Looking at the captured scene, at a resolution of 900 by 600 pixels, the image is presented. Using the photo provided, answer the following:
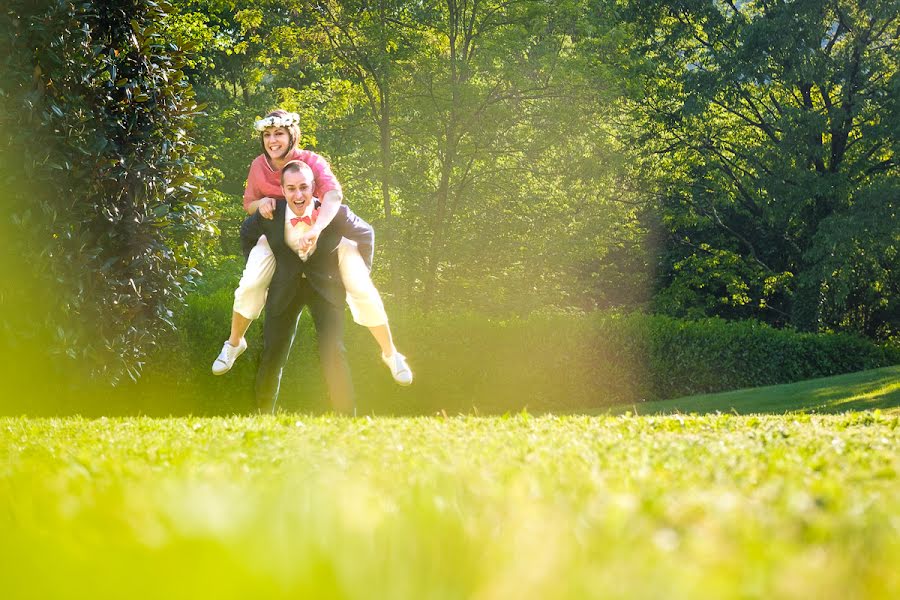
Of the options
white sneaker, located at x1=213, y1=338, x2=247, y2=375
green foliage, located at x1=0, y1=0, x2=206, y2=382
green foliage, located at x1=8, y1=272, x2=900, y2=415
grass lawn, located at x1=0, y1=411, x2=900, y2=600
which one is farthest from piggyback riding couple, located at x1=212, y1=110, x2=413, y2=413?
green foliage, located at x1=8, y1=272, x2=900, y2=415

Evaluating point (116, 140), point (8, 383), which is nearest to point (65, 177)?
point (116, 140)

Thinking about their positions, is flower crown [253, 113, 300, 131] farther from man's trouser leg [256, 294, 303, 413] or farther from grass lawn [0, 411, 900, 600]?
grass lawn [0, 411, 900, 600]

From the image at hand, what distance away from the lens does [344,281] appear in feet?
27.6

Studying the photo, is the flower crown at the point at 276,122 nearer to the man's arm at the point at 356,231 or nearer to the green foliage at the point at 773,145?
the man's arm at the point at 356,231

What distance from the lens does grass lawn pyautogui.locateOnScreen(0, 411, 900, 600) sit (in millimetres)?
1429

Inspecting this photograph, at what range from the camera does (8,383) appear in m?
12.0

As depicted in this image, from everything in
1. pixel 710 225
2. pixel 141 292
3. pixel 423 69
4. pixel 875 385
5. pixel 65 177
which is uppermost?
pixel 423 69

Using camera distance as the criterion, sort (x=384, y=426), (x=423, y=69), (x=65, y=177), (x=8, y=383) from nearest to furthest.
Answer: (x=384, y=426)
(x=65, y=177)
(x=8, y=383)
(x=423, y=69)

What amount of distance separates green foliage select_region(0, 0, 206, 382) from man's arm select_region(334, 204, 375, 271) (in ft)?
11.8

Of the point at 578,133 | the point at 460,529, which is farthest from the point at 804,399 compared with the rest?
the point at 460,529

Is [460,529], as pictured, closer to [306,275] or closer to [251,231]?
[306,275]

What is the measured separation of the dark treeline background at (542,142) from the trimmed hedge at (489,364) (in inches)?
14.1

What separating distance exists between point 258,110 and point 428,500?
26.7 metres

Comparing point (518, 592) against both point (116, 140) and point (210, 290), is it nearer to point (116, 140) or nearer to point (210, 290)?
point (116, 140)
